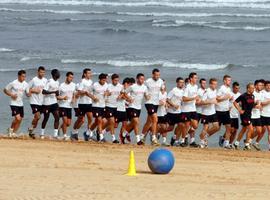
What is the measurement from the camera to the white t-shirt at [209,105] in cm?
2450

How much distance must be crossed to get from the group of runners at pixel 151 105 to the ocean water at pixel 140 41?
3.43 metres

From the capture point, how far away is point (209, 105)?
2464cm

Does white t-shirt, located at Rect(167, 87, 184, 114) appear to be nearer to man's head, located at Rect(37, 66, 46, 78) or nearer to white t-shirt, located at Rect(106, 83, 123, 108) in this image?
white t-shirt, located at Rect(106, 83, 123, 108)

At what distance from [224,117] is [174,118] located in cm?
132

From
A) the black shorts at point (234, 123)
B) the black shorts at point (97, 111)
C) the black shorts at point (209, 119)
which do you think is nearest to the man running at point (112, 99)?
the black shorts at point (97, 111)

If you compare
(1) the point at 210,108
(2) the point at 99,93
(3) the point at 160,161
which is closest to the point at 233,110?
(1) the point at 210,108

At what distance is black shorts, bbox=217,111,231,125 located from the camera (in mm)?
24812

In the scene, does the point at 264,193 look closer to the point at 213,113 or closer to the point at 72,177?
the point at 72,177

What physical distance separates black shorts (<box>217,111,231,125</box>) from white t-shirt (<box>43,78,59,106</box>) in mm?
4328

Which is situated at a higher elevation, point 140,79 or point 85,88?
point 140,79

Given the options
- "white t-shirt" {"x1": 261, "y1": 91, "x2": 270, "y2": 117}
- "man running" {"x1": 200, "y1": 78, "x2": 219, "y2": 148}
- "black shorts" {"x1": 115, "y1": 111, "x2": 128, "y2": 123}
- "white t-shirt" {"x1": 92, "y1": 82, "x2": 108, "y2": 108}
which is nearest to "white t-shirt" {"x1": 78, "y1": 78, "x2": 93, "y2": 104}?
"white t-shirt" {"x1": 92, "y1": 82, "x2": 108, "y2": 108}

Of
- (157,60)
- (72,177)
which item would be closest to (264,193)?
(72,177)

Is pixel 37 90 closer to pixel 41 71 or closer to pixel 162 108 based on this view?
pixel 41 71

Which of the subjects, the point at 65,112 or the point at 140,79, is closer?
the point at 140,79
